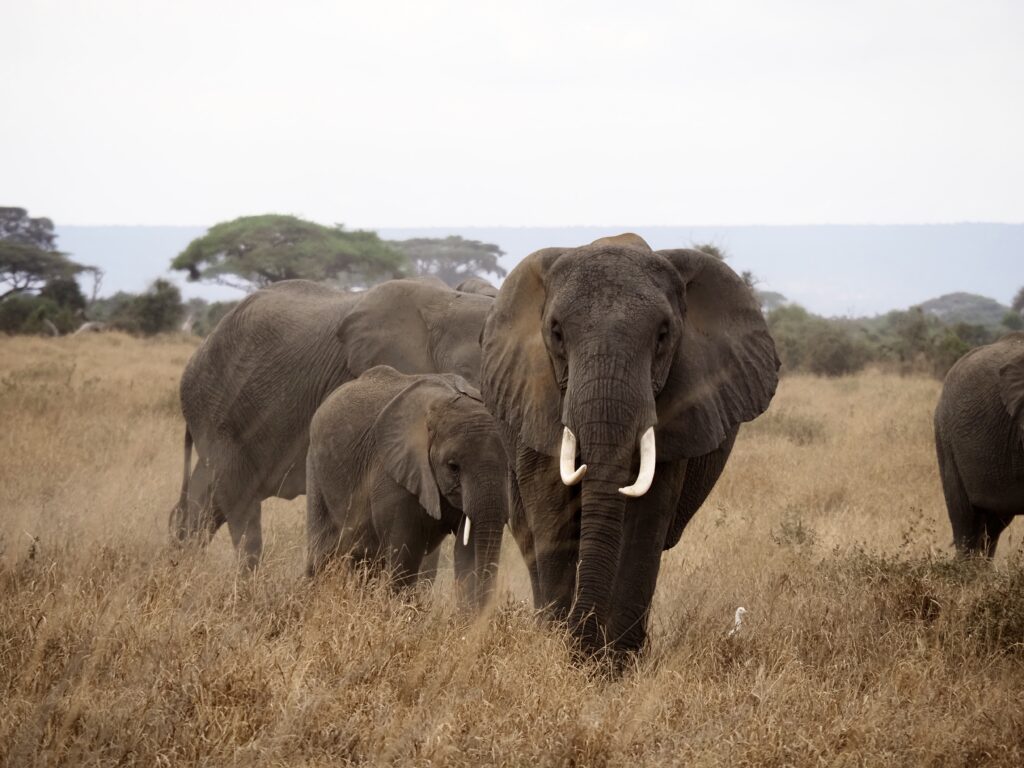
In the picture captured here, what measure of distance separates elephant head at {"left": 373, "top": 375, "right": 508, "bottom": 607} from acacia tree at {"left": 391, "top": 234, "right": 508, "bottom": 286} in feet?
173

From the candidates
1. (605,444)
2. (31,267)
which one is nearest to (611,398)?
(605,444)

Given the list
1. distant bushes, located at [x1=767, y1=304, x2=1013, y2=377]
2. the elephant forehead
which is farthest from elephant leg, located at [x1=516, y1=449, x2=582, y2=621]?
distant bushes, located at [x1=767, y1=304, x2=1013, y2=377]

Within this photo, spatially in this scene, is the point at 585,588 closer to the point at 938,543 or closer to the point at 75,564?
the point at 75,564

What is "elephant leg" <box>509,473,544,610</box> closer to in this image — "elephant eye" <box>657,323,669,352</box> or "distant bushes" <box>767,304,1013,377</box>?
"elephant eye" <box>657,323,669,352</box>

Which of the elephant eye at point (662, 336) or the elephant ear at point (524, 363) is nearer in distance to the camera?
the elephant eye at point (662, 336)

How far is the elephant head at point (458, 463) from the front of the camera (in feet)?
18.6

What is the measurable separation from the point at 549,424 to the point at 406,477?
4.56ft

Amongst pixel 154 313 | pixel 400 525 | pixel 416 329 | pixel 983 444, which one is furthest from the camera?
pixel 154 313

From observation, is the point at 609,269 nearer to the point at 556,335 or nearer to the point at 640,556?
the point at 556,335

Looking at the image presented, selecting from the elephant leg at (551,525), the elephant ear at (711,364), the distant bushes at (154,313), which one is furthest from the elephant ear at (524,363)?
the distant bushes at (154,313)

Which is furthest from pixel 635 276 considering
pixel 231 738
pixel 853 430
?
pixel 853 430

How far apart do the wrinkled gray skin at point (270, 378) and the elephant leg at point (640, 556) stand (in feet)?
9.20

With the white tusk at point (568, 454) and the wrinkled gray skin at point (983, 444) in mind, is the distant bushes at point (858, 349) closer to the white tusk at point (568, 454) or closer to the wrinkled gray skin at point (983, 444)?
the wrinkled gray skin at point (983, 444)

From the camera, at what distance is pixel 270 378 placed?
8.77m
